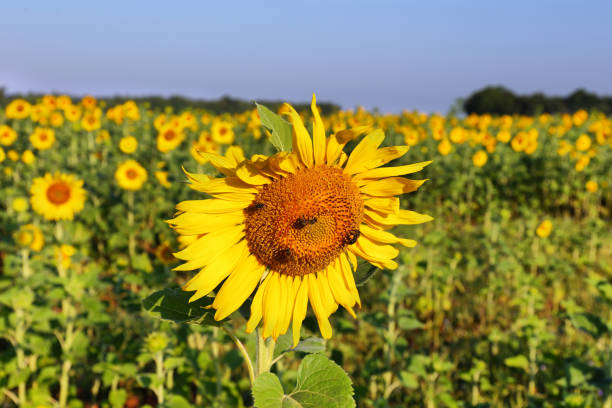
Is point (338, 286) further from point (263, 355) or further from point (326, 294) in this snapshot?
point (263, 355)

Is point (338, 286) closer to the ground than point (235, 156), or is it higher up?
closer to the ground

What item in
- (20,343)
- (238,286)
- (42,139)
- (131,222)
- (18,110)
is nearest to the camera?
(238,286)

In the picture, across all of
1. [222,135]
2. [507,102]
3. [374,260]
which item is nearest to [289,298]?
[374,260]

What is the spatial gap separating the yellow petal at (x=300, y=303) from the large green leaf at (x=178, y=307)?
7.8 inches

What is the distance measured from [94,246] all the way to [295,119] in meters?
6.21

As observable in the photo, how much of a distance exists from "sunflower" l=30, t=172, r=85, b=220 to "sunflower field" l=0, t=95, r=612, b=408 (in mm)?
17

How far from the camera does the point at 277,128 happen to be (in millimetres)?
1188

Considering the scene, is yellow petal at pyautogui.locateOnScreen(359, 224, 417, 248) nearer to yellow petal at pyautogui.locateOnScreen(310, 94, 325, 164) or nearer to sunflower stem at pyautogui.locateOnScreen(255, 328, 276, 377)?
yellow petal at pyautogui.locateOnScreen(310, 94, 325, 164)

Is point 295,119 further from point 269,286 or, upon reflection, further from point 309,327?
point 309,327

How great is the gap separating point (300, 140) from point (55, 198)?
3.98 meters

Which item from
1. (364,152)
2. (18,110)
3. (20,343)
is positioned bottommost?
(20,343)

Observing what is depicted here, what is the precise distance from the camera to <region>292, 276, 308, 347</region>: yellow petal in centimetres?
126

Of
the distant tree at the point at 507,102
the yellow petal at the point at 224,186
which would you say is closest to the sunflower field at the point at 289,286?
the yellow petal at the point at 224,186

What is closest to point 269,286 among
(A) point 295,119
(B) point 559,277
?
(A) point 295,119
